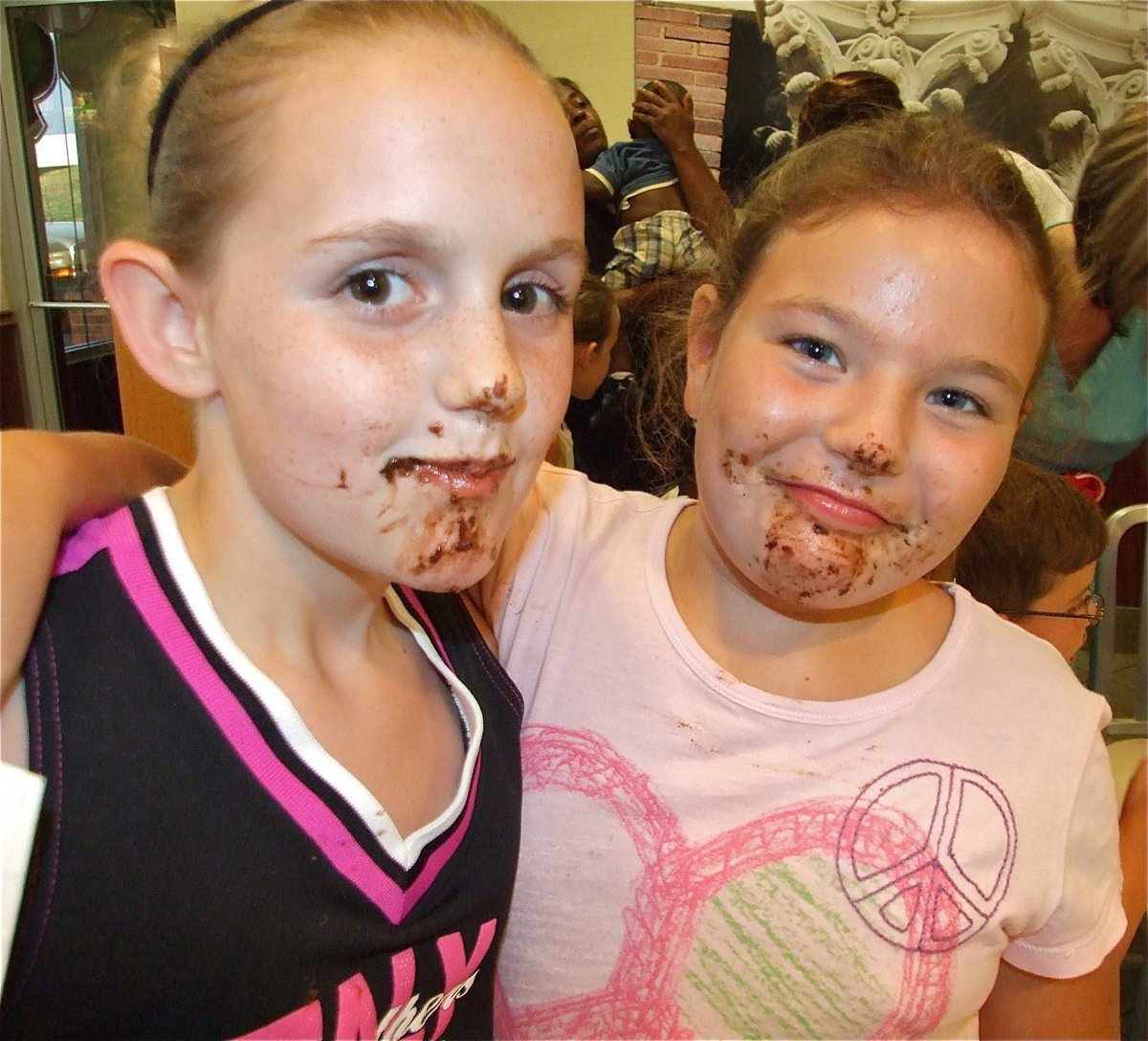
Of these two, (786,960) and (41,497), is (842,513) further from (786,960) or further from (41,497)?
(41,497)

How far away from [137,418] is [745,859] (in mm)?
2256

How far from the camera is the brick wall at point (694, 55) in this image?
3.87 m

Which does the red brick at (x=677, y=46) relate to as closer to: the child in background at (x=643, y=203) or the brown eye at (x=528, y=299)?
the child in background at (x=643, y=203)

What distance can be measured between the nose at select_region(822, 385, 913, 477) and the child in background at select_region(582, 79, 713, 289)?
161 centimetres

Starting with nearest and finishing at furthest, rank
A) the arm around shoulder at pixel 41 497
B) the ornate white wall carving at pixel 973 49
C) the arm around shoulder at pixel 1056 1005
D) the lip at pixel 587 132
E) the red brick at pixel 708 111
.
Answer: the arm around shoulder at pixel 41 497, the arm around shoulder at pixel 1056 1005, the lip at pixel 587 132, the ornate white wall carving at pixel 973 49, the red brick at pixel 708 111

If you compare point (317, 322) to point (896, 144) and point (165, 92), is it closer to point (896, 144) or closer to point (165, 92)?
point (165, 92)

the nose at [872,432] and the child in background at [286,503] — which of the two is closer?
the child in background at [286,503]

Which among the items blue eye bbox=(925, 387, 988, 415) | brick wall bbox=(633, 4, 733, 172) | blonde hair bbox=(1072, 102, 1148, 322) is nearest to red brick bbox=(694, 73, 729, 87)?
→ brick wall bbox=(633, 4, 733, 172)

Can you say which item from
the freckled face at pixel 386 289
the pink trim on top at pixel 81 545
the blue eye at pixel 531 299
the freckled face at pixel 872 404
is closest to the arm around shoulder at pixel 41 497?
the pink trim on top at pixel 81 545

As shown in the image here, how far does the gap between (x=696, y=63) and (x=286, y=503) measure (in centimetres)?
384

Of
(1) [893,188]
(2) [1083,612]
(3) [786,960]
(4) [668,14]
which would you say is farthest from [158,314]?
(4) [668,14]

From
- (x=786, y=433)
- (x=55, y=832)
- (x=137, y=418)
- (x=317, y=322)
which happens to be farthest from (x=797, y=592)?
(x=137, y=418)

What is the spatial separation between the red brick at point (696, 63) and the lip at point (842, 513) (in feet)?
11.6

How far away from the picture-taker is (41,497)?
68cm
